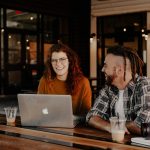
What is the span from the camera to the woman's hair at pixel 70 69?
2.93 m

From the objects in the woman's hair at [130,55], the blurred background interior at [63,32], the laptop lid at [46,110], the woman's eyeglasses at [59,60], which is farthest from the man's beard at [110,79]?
the blurred background interior at [63,32]

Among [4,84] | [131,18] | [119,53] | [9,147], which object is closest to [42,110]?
[9,147]

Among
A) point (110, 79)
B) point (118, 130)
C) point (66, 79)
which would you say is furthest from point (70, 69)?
point (118, 130)

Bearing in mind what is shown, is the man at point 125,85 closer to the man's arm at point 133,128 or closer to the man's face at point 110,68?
the man's face at point 110,68

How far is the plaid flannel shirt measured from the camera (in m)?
2.29

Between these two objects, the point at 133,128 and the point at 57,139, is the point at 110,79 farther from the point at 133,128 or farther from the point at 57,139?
the point at 57,139

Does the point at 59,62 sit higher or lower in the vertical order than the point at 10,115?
higher

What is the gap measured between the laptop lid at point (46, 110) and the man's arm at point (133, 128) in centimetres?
37

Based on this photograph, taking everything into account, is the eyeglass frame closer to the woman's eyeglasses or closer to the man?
the woman's eyeglasses

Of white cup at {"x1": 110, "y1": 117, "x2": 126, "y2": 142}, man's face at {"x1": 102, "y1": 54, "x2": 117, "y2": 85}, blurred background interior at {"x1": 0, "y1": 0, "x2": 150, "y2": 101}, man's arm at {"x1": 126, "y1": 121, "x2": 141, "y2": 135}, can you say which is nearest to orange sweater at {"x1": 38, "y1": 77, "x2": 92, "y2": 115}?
man's face at {"x1": 102, "y1": 54, "x2": 117, "y2": 85}

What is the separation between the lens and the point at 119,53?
2375 mm

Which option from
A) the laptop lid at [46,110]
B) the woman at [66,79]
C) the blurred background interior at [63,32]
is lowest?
the laptop lid at [46,110]

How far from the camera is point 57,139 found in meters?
2.03

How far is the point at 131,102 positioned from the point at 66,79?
0.79 metres
